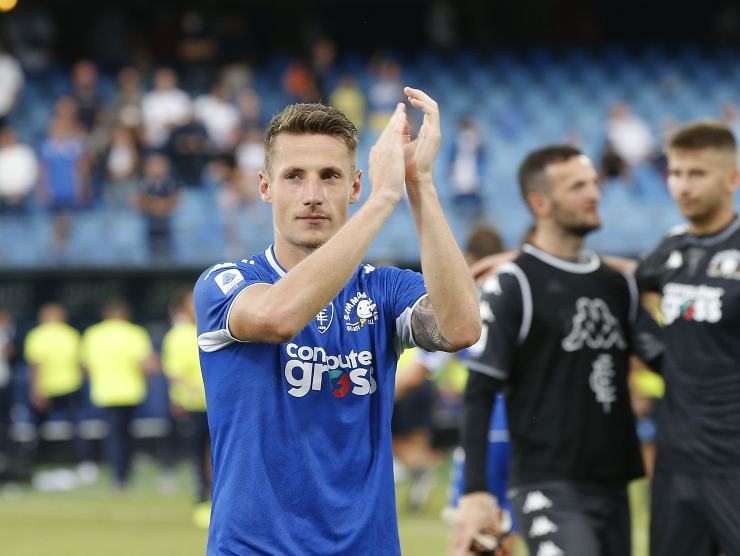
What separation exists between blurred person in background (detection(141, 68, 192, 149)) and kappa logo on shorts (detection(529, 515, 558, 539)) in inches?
552

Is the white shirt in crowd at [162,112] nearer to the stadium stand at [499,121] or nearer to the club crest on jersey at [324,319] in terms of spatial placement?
the stadium stand at [499,121]

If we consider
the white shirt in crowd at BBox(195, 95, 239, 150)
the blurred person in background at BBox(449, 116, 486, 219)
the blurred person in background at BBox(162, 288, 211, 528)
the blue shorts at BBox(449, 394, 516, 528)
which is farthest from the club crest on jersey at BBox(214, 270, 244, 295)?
the white shirt in crowd at BBox(195, 95, 239, 150)

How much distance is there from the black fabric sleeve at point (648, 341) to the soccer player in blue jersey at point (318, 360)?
2.32 m

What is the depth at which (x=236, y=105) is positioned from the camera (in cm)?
2083

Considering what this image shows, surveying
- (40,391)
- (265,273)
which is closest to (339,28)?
(40,391)

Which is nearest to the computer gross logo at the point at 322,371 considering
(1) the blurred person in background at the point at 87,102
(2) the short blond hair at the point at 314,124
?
(2) the short blond hair at the point at 314,124

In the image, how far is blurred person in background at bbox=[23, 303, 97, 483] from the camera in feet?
Result: 55.9

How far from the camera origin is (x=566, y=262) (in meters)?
6.23

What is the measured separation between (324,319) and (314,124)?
55 centimetres

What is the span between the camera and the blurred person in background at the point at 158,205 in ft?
59.4

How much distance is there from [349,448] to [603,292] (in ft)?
8.26

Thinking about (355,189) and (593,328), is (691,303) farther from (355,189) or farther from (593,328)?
(355,189)

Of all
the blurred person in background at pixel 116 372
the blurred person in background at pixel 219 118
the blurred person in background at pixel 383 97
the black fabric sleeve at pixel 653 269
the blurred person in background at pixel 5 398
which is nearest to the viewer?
the black fabric sleeve at pixel 653 269

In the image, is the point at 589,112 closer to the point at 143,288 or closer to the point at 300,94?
the point at 300,94
